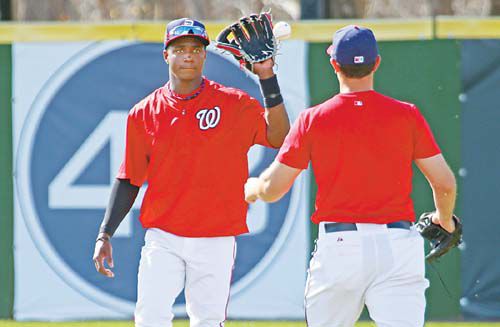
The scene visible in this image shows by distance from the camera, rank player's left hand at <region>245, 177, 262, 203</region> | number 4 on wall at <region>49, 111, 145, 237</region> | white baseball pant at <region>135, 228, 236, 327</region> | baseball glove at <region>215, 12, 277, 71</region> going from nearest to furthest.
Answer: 1. player's left hand at <region>245, 177, 262, 203</region>
2. baseball glove at <region>215, 12, 277, 71</region>
3. white baseball pant at <region>135, 228, 236, 327</region>
4. number 4 on wall at <region>49, 111, 145, 237</region>

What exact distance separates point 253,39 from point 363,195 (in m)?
1.15

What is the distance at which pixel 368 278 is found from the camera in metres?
4.78

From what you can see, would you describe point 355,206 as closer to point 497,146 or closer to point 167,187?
point 167,187

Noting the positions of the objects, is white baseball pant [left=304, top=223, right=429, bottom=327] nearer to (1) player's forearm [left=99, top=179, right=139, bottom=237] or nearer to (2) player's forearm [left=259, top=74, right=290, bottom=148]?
(2) player's forearm [left=259, top=74, right=290, bottom=148]

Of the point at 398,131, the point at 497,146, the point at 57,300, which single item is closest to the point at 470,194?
the point at 497,146

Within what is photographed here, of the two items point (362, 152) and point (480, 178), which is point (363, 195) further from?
point (480, 178)

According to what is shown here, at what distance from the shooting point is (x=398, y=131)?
4.84 m

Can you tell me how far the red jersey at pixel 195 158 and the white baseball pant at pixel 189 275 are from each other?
67 millimetres

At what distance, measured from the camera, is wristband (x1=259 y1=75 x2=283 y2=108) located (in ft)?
18.1

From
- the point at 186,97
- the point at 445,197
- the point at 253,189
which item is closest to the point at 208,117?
the point at 186,97

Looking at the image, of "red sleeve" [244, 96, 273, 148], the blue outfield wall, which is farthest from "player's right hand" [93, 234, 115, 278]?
the blue outfield wall

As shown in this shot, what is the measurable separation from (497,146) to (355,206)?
466cm

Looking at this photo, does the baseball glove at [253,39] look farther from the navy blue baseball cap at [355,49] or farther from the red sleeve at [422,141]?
the red sleeve at [422,141]

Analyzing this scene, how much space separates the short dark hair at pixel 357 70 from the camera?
4.93 m
